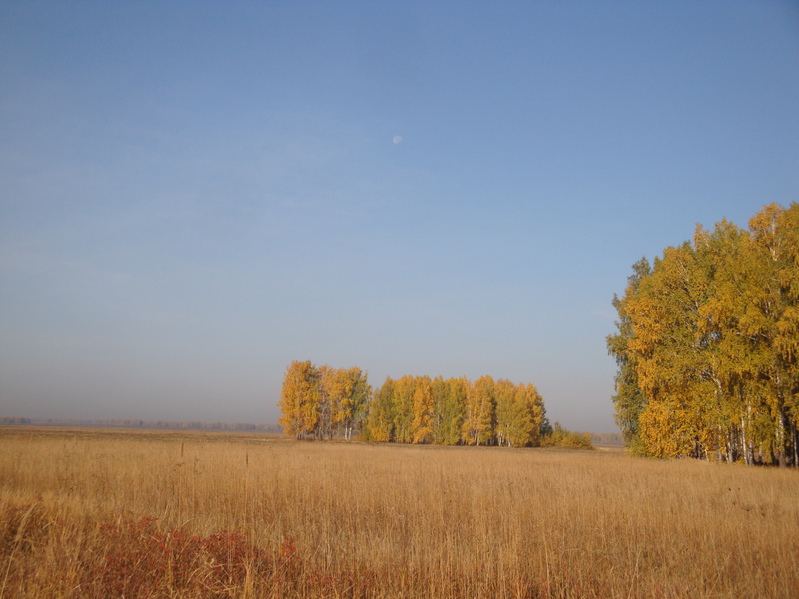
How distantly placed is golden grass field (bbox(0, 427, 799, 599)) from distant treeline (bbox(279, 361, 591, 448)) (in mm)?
62216

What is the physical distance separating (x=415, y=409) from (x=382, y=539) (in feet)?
240

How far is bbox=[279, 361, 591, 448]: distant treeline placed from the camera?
75.3 meters

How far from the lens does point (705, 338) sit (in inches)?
965

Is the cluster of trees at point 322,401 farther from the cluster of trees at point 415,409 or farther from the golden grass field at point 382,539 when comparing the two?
the golden grass field at point 382,539

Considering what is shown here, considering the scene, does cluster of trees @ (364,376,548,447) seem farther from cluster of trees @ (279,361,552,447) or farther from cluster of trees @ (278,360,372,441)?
cluster of trees @ (278,360,372,441)

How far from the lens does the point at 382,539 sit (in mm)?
7160

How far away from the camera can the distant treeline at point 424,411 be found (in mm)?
75312

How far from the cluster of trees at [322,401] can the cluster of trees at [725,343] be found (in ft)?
171

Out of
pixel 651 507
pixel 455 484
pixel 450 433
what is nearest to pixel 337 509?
pixel 455 484

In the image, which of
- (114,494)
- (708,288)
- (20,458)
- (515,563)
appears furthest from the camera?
(708,288)

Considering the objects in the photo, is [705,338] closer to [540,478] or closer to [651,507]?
[540,478]

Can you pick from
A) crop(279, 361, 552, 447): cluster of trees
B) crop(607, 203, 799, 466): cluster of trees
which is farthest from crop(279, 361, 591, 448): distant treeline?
crop(607, 203, 799, 466): cluster of trees

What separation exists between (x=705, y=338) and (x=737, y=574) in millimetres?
22175

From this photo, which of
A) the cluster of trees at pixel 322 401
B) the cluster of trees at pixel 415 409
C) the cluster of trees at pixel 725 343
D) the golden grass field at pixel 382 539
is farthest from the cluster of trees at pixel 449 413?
the golden grass field at pixel 382 539
